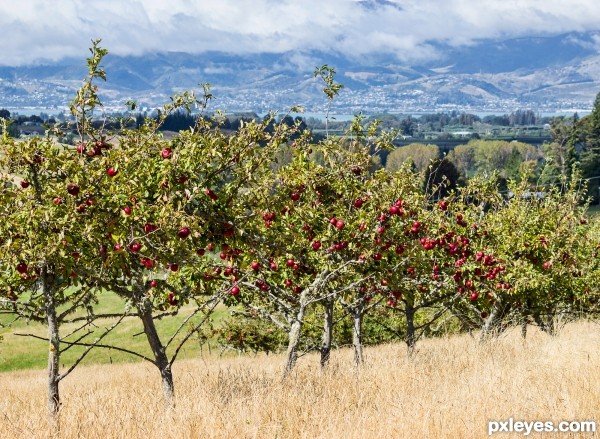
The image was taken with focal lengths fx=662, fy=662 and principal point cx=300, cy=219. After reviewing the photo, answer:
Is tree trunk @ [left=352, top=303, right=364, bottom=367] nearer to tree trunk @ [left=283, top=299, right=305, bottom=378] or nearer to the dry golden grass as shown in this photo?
tree trunk @ [left=283, top=299, right=305, bottom=378]

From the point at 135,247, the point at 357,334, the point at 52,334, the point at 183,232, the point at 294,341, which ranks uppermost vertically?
the point at 183,232

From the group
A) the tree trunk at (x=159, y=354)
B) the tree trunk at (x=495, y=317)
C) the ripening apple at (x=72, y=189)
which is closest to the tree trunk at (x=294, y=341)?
the tree trunk at (x=159, y=354)

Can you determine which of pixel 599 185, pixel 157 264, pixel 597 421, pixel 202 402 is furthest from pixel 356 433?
pixel 599 185

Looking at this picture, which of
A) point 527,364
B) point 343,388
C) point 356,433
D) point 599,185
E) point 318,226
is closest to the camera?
point 356,433

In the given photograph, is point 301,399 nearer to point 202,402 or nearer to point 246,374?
point 202,402

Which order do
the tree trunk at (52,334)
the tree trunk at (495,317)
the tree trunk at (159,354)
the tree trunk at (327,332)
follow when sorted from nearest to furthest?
1. the tree trunk at (52,334)
2. the tree trunk at (159,354)
3. the tree trunk at (327,332)
4. the tree trunk at (495,317)

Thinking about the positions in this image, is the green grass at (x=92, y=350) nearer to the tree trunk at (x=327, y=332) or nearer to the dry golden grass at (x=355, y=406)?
the tree trunk at (x=327, y=332)

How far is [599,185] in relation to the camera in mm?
112062

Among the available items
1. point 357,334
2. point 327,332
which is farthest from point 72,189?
point 357,334

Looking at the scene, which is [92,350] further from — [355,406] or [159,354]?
[355,406]

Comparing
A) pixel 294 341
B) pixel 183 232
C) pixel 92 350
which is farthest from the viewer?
pixel 92 350

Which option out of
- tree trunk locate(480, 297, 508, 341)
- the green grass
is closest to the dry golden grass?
tree trunk locate(480, 297, 508, 341)

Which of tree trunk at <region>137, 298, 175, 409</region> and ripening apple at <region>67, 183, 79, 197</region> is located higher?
ripening apple at <region>67, 183, 79, 197</region>

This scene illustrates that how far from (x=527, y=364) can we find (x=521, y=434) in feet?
10.1
